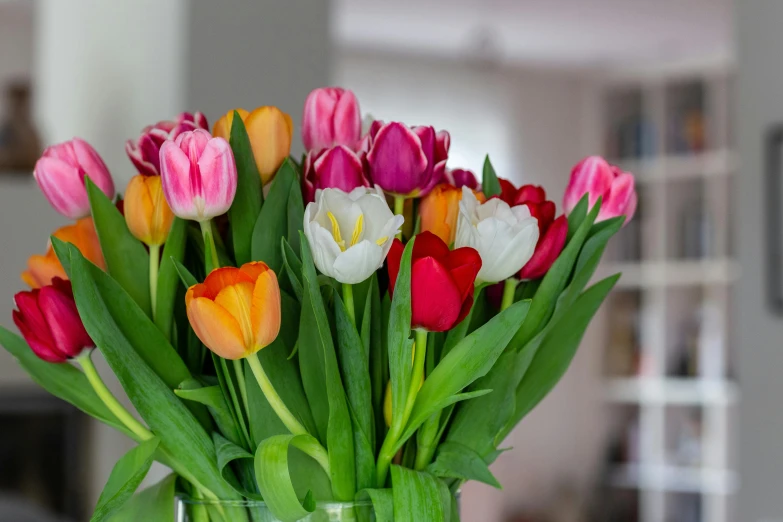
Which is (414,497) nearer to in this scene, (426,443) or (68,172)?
(426,443)

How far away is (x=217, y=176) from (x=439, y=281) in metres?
0.12

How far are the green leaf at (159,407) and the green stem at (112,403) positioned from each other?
A: 1cm

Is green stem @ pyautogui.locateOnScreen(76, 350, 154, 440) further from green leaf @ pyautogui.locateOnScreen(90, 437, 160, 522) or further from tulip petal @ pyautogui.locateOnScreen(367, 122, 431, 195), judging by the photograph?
tulip petal @ pyautogui.locateOnScreen(367, 122, 431, 195)

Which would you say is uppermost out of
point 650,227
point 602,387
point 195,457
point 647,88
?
point 647,88

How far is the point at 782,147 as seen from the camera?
110 inches

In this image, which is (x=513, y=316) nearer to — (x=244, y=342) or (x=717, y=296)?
(x=244, y=342)

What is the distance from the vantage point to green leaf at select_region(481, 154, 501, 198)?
0.60 metres

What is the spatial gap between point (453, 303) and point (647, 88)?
560cm

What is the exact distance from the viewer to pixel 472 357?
0.49m

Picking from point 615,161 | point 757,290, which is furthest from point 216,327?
point 615,161

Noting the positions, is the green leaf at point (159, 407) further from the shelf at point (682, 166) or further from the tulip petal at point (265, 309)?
the shelf at point (682, 166)

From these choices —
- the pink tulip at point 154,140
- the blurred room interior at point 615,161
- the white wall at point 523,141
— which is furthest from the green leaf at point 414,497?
the white wall at point 523,141

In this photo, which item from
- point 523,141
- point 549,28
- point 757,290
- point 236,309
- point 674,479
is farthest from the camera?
point 523,141

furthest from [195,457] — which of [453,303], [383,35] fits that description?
[383,35]
